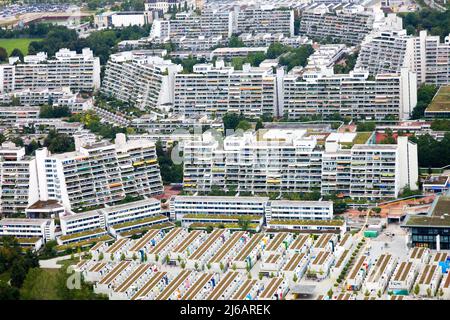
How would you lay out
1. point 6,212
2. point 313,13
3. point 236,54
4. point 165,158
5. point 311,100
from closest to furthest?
1. point 6,212
2. point 165,158
3. point 311,100
4. point 236,54
5. point 313,13

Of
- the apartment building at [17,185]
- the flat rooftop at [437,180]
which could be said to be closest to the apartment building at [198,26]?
the apartment building at [17,185]

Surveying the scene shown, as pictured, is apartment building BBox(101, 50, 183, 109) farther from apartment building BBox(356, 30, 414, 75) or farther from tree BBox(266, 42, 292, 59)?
apartment building BBox(356, 30, 414, 75)

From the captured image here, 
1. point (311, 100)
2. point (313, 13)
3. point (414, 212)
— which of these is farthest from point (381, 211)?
point (313, 13)

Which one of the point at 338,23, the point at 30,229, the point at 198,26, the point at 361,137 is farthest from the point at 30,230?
the point at 338,23

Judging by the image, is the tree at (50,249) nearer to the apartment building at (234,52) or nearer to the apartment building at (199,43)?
the apartment building at (234,52)

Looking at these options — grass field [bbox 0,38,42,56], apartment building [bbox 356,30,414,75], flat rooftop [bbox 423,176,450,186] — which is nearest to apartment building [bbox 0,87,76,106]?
grass field [bbox 0,38,42,56]

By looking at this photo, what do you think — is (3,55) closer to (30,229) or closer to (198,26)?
(198,26)
